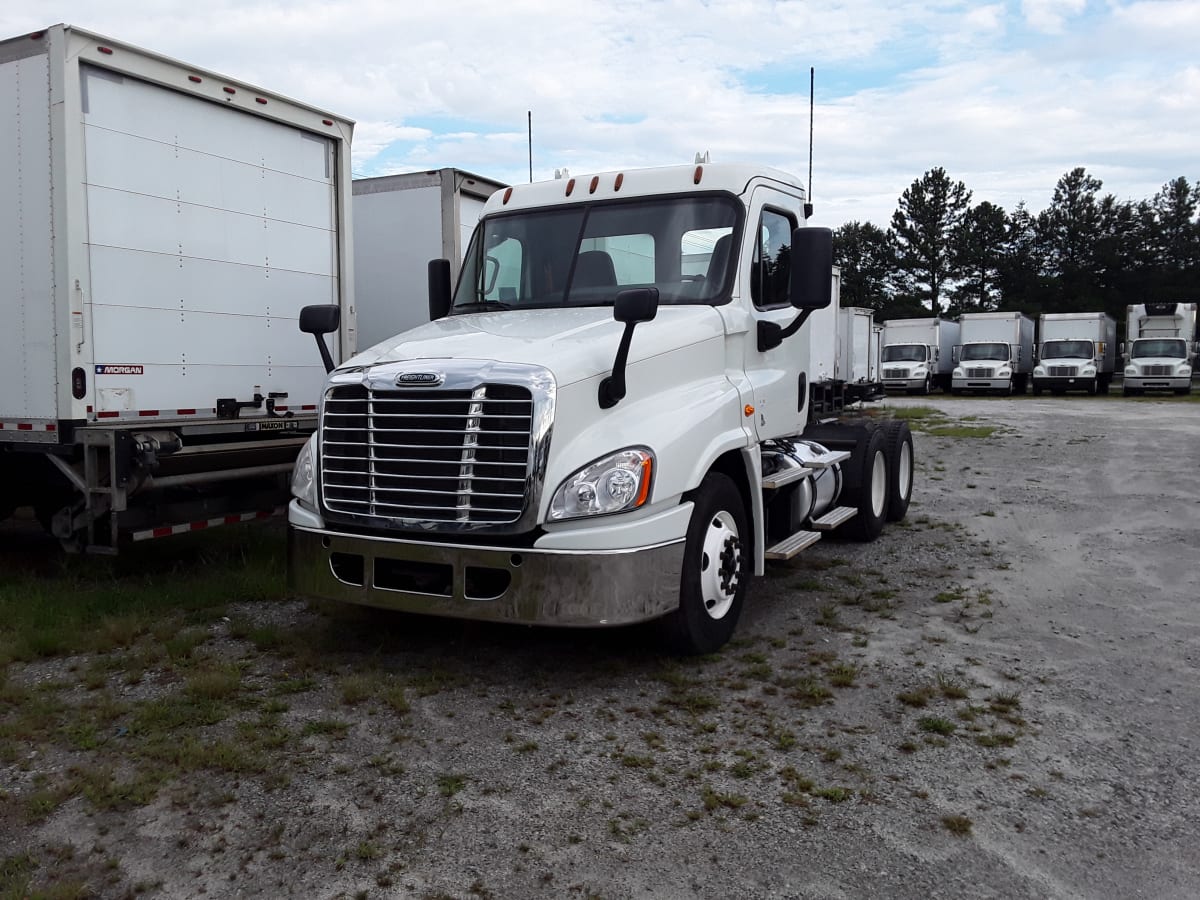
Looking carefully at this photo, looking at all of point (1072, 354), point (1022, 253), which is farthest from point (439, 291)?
point (1022, 253)

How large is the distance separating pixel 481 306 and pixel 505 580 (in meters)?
2.32

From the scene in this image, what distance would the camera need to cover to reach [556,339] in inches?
211

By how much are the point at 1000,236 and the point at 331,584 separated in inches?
2975

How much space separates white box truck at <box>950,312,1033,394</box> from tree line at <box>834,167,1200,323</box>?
2951 centimetres

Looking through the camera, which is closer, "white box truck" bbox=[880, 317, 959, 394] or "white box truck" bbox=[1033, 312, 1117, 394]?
"white box truck" bbox=[1033, 312, 1117, 394]

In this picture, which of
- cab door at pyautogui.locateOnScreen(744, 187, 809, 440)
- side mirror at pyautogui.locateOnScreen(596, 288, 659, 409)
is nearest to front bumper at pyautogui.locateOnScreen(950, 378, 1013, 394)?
cab door at pyautogui.locateOnScreen(744, 187, 809, 440)

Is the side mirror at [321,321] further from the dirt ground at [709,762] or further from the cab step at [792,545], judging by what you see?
the cab step at [792,545]

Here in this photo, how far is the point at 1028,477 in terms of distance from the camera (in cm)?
1320

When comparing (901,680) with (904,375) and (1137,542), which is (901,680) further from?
(904,375)

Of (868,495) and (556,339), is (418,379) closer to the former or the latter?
(556,339)

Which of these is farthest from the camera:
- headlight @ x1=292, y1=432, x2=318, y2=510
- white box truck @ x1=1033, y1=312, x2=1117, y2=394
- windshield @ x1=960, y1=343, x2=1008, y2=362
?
windshield @ x1=960, y1=343, x2=1008, y2=362

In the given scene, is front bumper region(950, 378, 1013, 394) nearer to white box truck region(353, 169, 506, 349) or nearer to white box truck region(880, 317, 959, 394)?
white box truck region(880, 317, 959, 394)

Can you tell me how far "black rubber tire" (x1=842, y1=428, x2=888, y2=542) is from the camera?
350 inches

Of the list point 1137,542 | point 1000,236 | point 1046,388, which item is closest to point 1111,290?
point 1000,236
